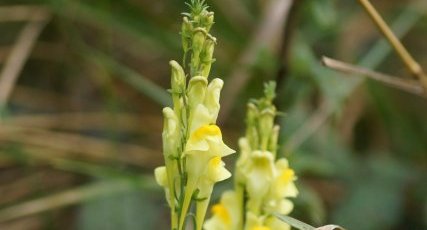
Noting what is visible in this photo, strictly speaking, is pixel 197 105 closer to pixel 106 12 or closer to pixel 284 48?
pixel 284 48

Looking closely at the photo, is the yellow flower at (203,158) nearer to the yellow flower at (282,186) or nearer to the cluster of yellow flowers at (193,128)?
the cluster of yellow flowers at (193,128)

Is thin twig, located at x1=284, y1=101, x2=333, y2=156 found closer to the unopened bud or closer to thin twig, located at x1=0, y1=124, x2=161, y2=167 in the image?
thin twig, located at x1=0, y1=124, x2=161, y2=167

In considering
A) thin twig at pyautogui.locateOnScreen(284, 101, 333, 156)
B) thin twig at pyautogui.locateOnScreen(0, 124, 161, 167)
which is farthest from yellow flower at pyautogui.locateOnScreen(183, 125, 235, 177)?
thin twig at pyautogui.locateOnScreen(0, 124, 161, 167)

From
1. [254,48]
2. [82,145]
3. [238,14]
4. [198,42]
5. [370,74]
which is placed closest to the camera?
[198,42]

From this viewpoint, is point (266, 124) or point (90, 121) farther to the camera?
point (90, 121)

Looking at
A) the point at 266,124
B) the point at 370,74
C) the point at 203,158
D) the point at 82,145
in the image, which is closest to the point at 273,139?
the point at 266,124

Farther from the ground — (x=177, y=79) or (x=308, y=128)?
(x=308, y=128)

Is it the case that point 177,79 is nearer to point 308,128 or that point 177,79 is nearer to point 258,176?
point 258,176

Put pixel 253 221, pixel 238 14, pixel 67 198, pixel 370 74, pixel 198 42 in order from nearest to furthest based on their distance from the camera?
1. pixel 198 42
2. pixel 253 221
3. pixel 370 74
4. pixel 67 198
5. pixel 238 14
